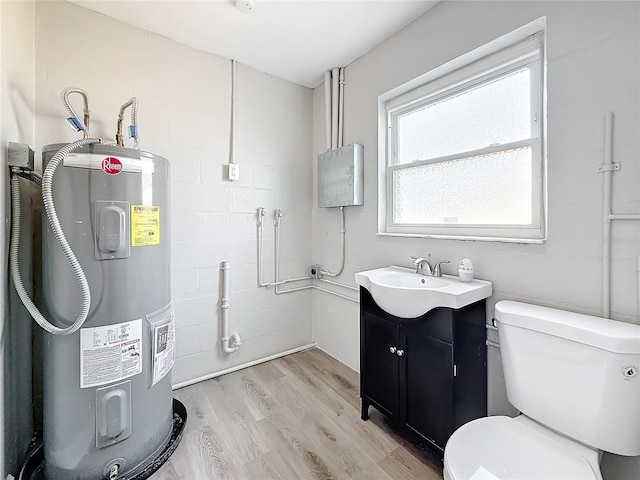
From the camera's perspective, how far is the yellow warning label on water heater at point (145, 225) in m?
1.23

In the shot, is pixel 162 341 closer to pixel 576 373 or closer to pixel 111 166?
pixel 111 166

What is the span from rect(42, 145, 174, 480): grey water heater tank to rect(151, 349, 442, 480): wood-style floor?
1.00ft

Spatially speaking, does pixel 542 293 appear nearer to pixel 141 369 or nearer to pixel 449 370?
pixel 449 370

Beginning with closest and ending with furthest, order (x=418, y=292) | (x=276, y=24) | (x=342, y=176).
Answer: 1. (x=418, y=292)
2. (x=276, y=24)
3. (x=342, y=176)

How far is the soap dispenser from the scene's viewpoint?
53.8 inches

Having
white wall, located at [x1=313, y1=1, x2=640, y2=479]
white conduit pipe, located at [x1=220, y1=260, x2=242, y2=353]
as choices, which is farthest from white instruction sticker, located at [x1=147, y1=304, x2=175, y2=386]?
white wall, located at [x1=313, y1=1, x2=640, y2=479]

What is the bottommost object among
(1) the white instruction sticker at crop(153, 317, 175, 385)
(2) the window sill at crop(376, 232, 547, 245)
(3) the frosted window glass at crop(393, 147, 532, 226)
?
(1) the white instruction sticker at crop(153, 317, 175, 385)

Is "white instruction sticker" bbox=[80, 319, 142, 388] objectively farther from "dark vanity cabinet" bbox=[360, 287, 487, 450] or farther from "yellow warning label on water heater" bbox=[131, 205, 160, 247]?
"dark vanity cabinet" bbox=[360, 287, 487, 450]

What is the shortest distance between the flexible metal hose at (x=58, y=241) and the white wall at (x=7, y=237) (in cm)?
3

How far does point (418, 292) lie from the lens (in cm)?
125

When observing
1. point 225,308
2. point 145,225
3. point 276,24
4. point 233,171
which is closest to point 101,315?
point 145,225

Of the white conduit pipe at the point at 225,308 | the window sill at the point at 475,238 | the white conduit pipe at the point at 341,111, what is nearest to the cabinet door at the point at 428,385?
the window sill at the point at 475,238

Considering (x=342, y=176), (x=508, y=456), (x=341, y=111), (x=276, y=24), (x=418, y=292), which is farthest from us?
(x=341, y=111)

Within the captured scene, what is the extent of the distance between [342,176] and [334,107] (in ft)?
2.02
